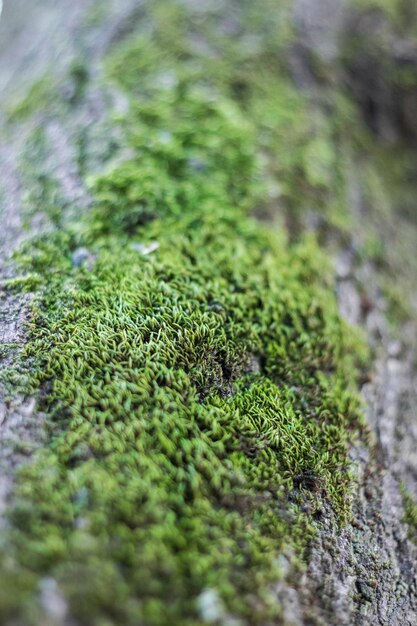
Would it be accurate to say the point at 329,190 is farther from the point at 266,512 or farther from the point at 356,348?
the point at 266,512

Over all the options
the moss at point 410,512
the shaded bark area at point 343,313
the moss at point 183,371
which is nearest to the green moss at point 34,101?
the shaded bark area at point 343,313

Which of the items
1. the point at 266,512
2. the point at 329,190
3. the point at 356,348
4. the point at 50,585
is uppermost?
the point at 50,585

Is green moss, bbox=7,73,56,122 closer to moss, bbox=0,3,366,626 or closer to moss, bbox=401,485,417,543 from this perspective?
moss, bbox=0,3,366,626

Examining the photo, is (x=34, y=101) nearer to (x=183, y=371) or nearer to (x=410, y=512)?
(x=183, y=371)

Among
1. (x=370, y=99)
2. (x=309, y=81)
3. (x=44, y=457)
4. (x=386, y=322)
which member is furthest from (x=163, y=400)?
(x=370, y=99)

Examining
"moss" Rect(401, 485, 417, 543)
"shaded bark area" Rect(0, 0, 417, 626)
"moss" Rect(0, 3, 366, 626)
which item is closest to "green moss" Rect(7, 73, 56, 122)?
"shaded bark area" Rect(0, 0, 417, 626)
